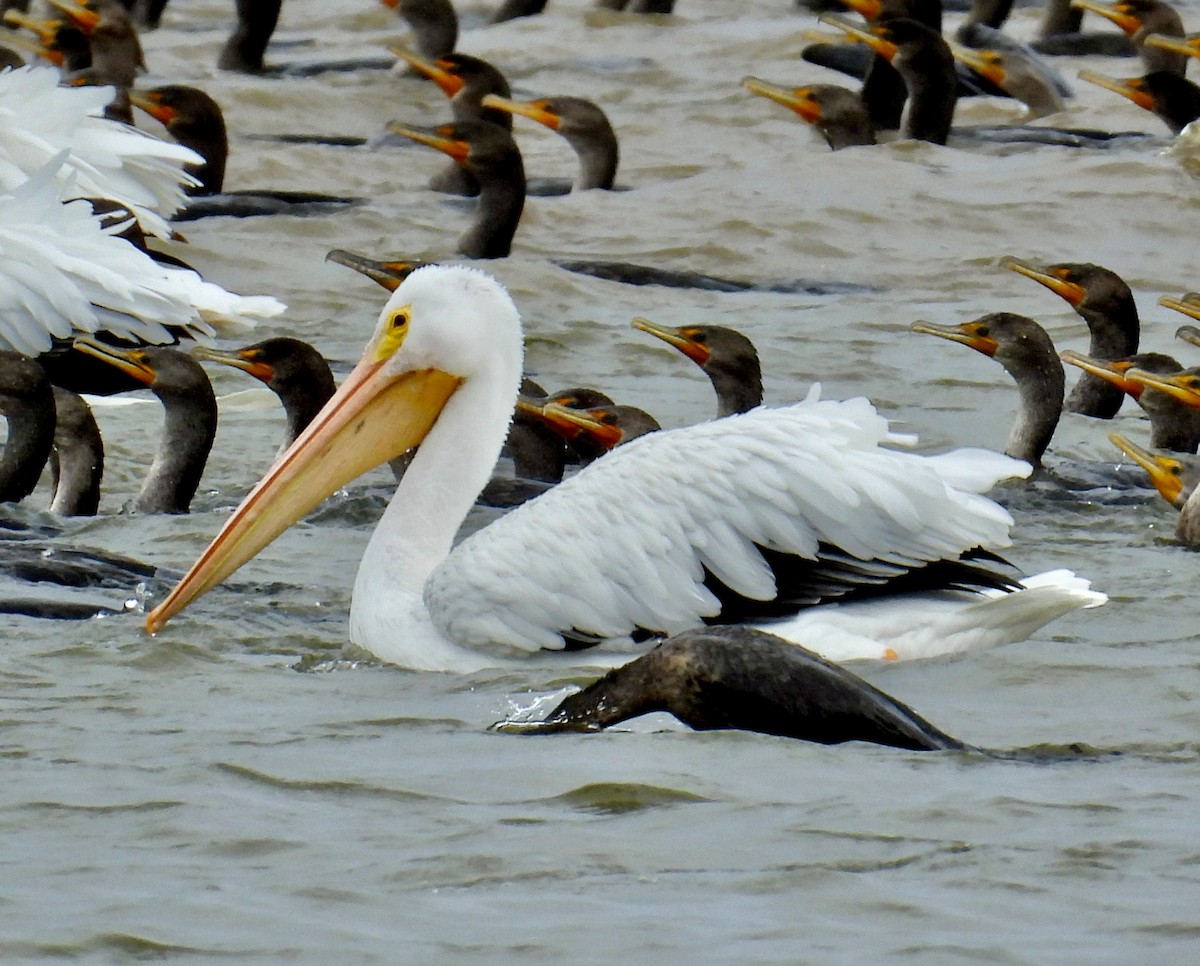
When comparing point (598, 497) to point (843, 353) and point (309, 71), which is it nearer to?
point (843, 353)

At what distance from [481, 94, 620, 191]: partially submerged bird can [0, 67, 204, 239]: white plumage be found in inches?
160

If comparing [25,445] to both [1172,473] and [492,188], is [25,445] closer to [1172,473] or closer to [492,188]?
[1172,473]

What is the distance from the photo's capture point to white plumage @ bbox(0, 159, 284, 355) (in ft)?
28.5

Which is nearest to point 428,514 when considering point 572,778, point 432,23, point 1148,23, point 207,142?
point 572,778

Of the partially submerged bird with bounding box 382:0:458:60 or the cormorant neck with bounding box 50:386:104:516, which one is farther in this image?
the partially submerged bird with bounding box 382:0:458:60

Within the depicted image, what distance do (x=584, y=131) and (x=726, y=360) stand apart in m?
4.52

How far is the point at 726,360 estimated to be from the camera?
9922 mm

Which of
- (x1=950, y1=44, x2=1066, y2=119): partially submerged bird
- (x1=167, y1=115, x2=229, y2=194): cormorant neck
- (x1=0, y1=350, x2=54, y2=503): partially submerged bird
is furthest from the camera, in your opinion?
(x1=950, y1=44, x2=1066, y2=119): partially submerged bird

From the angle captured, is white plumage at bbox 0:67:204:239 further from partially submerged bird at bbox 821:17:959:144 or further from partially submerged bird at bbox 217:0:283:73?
partially submerged bird at bbox 217:0:283:73

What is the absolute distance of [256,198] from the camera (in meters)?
13.3

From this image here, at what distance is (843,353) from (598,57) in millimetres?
7295

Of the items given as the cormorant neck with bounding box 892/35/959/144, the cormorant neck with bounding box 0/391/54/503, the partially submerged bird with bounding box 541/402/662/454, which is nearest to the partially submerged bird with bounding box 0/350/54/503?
the cormorant neck with bounding box 0/391/54/503

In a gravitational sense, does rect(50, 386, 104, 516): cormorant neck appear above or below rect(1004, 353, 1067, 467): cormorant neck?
below

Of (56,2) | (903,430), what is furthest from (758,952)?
(56,2)
